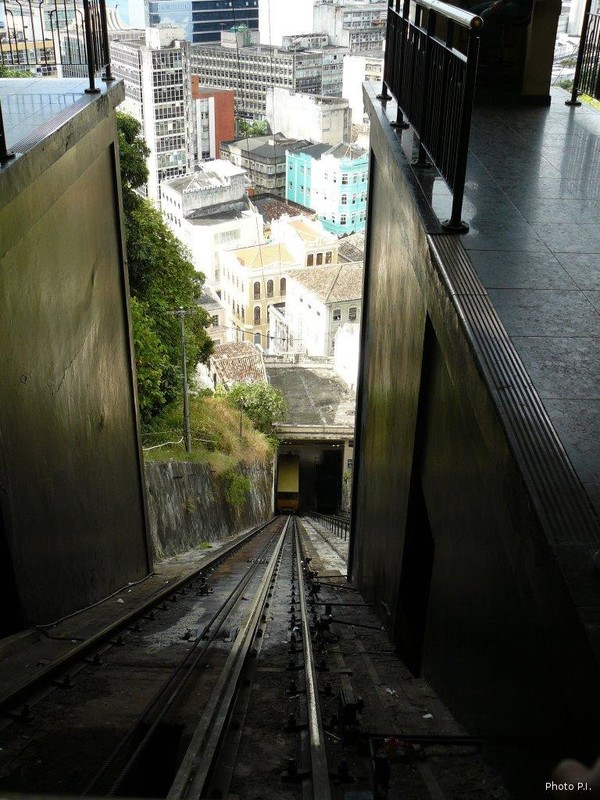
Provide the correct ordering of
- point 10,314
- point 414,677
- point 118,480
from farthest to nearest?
point 118,480
point 414,677
point 10,314

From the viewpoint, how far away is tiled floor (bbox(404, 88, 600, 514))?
2.05 meters

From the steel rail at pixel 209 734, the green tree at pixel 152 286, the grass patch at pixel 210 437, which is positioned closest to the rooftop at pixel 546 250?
the steel rail at pixel 209 734

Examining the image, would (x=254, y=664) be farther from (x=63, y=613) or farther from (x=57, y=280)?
(x=57, y=280)

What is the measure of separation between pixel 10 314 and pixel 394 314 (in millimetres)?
2060

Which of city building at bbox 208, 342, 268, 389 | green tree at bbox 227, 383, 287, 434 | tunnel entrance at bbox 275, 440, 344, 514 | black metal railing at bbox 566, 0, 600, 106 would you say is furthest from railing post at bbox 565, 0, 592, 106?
city building at bbox 208, 342, 268, 389

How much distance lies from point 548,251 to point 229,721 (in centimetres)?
213

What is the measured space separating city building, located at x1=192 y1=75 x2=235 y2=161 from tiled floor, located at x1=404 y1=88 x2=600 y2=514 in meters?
64.7

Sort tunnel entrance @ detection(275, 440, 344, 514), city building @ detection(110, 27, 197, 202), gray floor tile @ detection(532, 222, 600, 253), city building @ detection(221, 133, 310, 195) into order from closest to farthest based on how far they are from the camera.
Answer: gray floor tile @ detection(532, 222, 600, 253) < tunnel entrance @ detection(275, 440, 344, 514) < city building @ detection(110, 27, 197, 202) < city building @ detection(221, 133, 310, 195)

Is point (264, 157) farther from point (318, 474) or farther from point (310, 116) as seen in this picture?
point (318, 474)

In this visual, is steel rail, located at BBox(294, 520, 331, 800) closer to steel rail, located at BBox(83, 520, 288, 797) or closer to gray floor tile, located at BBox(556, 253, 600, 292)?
steel rail, located at BBox(83, 520, 288, 797)

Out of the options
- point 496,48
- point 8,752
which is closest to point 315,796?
point 8,752

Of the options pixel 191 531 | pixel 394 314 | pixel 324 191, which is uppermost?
pixel 394 314

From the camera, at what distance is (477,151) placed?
4.30 metres

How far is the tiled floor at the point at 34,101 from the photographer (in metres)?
3.81
